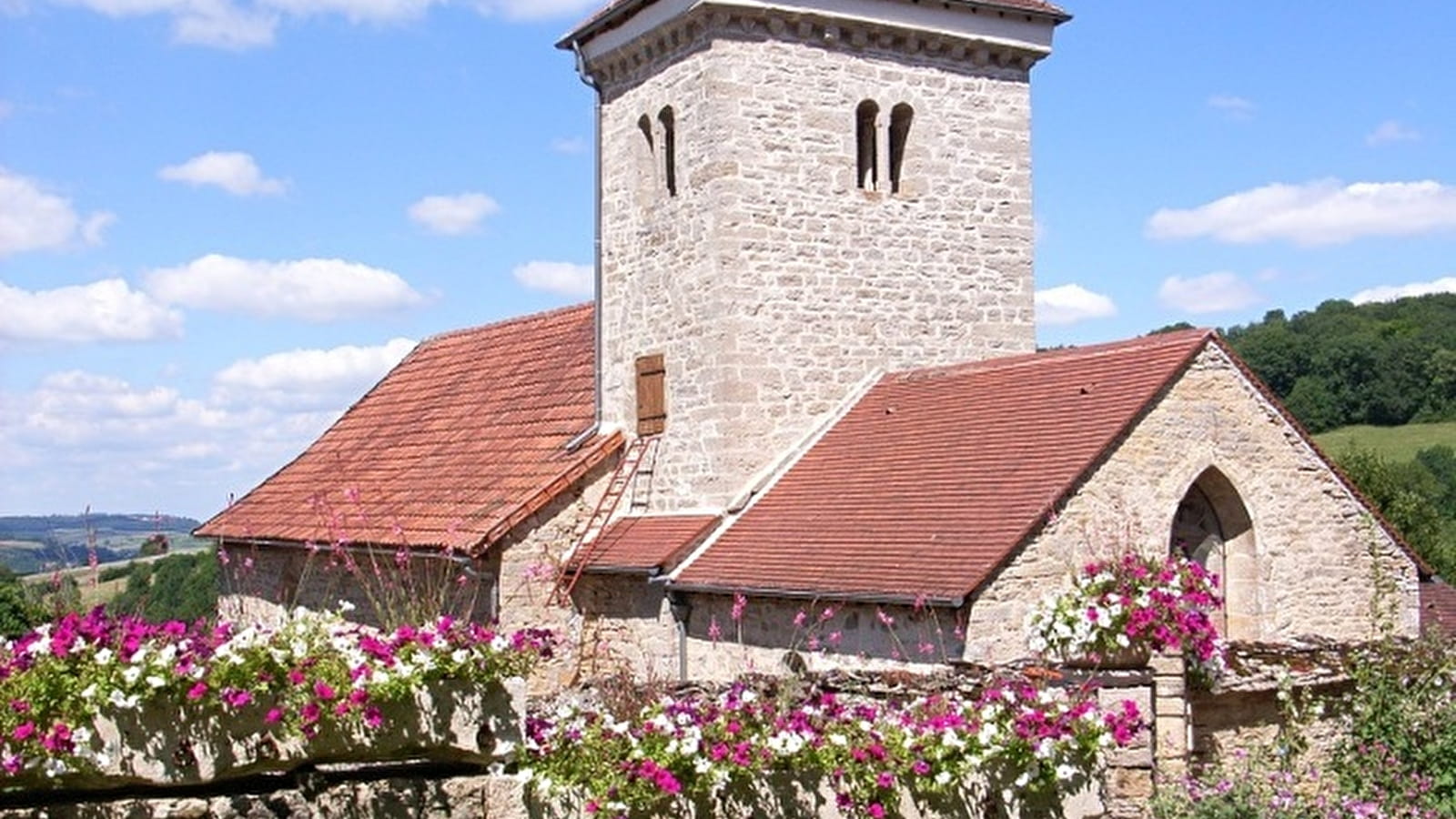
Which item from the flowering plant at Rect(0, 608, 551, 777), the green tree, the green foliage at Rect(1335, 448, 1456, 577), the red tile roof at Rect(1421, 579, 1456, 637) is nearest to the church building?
the red tile roof at Rect(1421, 579, 1456, 637)

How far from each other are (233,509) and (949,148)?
540 inches

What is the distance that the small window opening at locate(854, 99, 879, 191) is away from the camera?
18.4 meters

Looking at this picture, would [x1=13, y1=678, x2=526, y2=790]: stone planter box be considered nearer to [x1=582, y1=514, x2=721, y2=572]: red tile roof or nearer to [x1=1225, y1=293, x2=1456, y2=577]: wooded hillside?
[x1=582, y1=514, x2=721, y2=572]: red tile roof

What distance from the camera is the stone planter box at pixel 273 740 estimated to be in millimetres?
6562

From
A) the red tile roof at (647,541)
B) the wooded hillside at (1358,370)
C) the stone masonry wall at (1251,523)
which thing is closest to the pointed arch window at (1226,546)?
the stone masonry wall at (1251,523)

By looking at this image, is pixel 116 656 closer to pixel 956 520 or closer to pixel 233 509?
pixel 956 520

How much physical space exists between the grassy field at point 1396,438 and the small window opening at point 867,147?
36.3 metres

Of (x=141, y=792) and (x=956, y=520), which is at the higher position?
(x=956, y=520)

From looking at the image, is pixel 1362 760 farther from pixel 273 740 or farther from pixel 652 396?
pixel 652 396

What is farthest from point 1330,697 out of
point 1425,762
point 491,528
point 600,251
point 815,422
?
point 600,251

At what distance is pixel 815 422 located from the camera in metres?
17.8

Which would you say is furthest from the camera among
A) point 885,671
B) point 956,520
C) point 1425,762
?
point 956,520

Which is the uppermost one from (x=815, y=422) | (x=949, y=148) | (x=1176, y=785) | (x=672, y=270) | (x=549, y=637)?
(x=949, y=148)

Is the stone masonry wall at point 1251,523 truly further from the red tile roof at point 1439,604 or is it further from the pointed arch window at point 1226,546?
the red tile roof at point 1439,604
